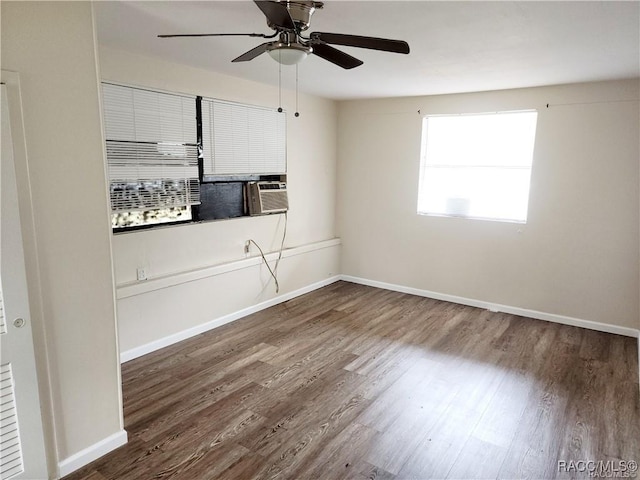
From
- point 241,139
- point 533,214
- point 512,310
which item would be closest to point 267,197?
point 241,139

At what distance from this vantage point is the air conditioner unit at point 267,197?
4387 millimetres

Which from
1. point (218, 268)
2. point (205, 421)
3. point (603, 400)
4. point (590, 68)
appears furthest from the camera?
point (218, 268)

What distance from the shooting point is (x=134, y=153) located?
10.9 feet

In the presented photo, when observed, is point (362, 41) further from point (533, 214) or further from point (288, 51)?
point (533, 214)

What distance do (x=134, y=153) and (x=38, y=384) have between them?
6.43ft

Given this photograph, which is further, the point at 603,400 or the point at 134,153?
the point at 134,153

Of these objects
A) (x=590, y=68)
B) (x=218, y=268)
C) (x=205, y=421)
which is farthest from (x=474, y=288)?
(x=205, y=421)

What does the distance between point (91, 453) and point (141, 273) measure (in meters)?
1.53

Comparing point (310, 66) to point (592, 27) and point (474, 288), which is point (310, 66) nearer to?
point (592, 27)

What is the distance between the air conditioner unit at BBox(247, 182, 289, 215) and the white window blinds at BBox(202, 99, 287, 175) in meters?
0.15

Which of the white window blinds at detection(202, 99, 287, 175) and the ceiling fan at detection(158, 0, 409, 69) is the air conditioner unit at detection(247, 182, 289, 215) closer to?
the white window blinds at detection(202, 99, 287, 175)

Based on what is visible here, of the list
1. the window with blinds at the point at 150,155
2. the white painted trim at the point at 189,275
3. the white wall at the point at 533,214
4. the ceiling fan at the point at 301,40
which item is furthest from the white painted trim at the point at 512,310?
the ceiling fan at the point at 301,40

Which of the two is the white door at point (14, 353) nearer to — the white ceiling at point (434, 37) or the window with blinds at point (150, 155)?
the white ceiling at point (434, 37)

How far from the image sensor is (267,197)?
4.50 metres
